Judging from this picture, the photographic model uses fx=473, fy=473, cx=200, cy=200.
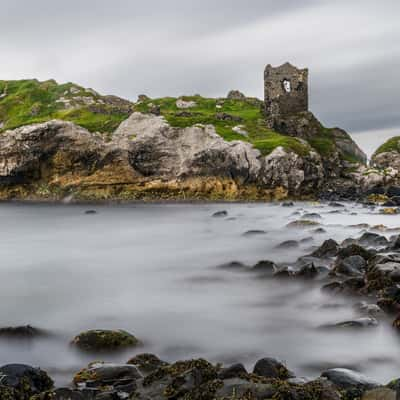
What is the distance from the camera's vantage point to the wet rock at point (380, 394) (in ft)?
→ 17.4

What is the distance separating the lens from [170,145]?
4781 cm

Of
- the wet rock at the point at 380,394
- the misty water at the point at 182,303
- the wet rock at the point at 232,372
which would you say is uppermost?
the wet rock at the point at 380,394

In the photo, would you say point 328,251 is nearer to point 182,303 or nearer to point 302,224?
point 182,303

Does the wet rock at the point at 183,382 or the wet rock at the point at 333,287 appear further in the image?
the wet rock at the point at 333,287

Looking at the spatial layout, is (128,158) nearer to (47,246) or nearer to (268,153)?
(268,153)

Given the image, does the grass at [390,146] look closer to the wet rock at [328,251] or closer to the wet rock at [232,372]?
the wet rock at [328,251]

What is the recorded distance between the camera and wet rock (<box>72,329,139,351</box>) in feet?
28.1

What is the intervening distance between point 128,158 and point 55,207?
8.84m

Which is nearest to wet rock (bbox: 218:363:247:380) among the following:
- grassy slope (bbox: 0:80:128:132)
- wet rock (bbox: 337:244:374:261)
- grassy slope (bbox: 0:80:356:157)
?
wet rock (bbox: 337:244:374:261)

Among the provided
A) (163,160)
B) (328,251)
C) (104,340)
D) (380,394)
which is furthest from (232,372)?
(163,160)

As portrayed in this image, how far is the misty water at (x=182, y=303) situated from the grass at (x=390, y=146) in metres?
46.9

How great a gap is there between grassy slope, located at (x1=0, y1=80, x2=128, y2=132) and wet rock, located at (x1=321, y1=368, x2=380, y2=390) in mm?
51205

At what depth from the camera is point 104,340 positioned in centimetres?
866

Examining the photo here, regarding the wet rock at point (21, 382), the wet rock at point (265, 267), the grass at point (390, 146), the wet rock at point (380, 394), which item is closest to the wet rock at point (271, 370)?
the wet rock at point (380, 394)
